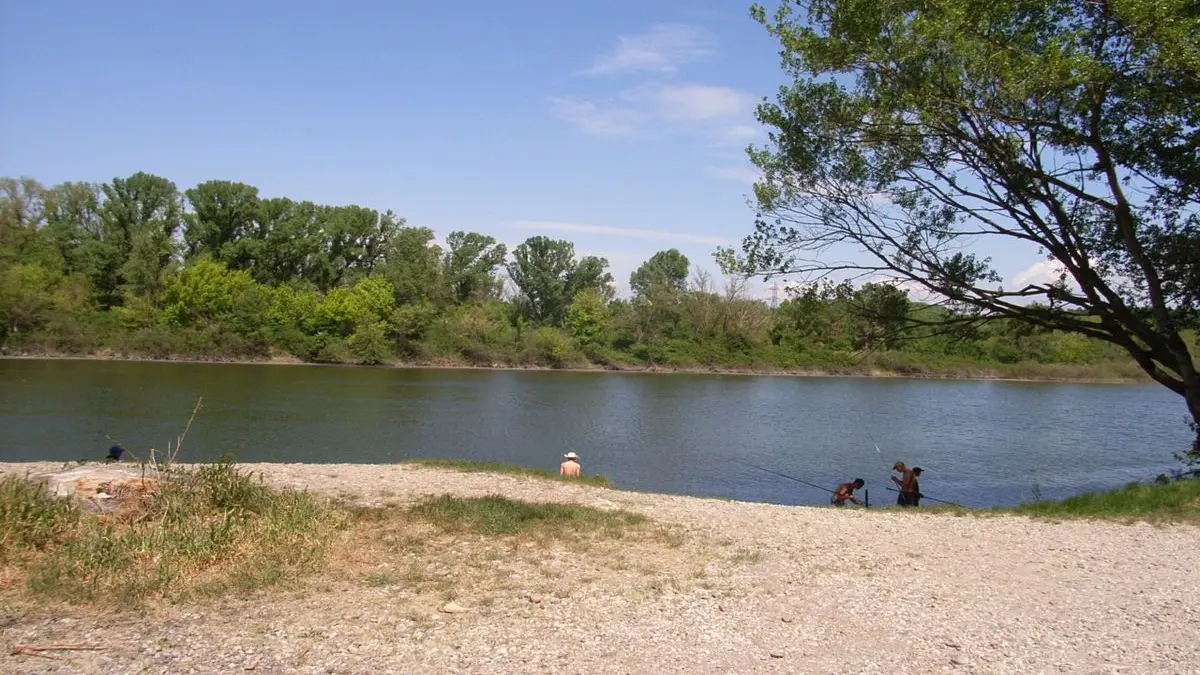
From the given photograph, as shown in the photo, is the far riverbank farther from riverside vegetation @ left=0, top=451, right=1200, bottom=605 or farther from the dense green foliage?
riverside vegetation @ left=0, top=451, right=1200, bottom=605

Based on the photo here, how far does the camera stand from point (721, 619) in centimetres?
643

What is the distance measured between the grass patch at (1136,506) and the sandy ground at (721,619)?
1.57 meters

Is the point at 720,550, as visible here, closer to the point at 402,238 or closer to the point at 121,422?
the point at 121,422

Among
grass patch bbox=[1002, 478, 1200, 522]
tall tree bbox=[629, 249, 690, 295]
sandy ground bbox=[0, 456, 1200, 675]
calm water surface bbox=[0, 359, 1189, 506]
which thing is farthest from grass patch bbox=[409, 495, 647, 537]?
tall tree bbox=[629, 249, 690, 295]

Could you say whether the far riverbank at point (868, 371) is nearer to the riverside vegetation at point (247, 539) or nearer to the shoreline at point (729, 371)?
the shoreline at point (729, 371)

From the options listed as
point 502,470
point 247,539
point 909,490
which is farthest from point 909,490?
point 247,539

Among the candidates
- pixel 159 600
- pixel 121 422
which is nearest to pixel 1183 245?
pixel 159 600

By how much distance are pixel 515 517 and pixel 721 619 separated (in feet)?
11.5

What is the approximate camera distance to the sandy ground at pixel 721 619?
18.0 feet

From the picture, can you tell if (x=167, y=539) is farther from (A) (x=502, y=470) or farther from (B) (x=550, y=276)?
(B) (x=550, y=276)

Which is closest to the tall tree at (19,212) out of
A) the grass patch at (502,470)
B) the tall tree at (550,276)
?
the tall tree at (550,276)

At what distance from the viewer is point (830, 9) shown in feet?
46.5

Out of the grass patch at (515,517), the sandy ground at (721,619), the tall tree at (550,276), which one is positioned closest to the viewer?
the sandy ground at (721,619)

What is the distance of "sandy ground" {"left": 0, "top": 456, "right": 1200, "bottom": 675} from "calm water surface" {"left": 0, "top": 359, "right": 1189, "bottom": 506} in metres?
10.3
